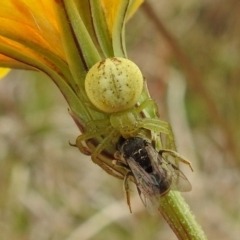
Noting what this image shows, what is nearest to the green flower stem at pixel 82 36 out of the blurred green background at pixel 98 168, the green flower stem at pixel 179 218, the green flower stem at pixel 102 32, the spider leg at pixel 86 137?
the green flower stem at pixel 102 32

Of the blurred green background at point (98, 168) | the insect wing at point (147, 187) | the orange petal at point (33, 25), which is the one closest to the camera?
the insect wing at point (147, 187)

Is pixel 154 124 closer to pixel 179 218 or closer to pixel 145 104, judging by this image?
pixel 145 104

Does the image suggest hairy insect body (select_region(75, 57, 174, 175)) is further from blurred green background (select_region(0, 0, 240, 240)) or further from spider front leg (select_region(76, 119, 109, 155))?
blurred green background (select_region(0, 0, 240, 240))

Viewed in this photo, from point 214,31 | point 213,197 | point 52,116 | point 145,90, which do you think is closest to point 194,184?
point 213,197

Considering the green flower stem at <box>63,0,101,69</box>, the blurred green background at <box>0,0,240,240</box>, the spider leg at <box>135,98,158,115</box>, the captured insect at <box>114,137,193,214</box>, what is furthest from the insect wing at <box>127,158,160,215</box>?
the blurred green background at <box>0,0,240,240</box>

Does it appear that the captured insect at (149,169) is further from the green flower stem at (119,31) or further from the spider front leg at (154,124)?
the green flower stem at (119,31)

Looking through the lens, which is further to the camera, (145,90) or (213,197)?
(213,197)

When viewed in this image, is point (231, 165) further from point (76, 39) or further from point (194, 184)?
point (76, 39)

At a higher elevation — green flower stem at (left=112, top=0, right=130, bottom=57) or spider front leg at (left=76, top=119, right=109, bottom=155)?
green flower stem at (left=112, top=0, right=130, bottom=57)
